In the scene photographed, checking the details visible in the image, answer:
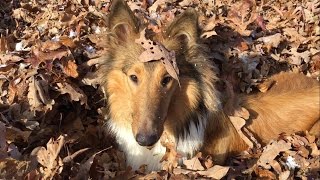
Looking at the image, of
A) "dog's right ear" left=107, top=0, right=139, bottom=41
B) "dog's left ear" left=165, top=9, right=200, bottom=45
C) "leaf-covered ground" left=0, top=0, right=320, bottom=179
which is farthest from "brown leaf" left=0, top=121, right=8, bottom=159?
"dog's left ear" left=165, top=9, right=200, bottom=45

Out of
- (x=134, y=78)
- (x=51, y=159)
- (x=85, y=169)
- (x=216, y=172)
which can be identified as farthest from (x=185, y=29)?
(x=51, y=159)

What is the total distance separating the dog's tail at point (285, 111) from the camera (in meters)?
4.65

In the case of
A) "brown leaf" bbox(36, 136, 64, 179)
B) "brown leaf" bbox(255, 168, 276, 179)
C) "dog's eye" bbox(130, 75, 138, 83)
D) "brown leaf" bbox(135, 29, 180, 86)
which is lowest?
"brown leaf" bbox(255, 168, 276, 179)

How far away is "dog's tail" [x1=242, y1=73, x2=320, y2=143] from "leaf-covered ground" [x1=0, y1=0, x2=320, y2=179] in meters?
0.15

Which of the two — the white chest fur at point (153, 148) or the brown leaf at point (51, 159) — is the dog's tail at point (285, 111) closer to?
the white chest fur at point (153, 148)

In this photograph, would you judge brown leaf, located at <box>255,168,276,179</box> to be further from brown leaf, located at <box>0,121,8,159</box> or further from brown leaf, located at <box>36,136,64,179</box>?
brown leaf, located at <box>0,121,8,159</box>

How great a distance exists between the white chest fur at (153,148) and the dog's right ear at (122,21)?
962mm

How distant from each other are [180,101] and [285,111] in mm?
1301

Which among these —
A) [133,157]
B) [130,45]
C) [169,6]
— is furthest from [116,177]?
[169,6]

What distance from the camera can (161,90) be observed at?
3.87 meters

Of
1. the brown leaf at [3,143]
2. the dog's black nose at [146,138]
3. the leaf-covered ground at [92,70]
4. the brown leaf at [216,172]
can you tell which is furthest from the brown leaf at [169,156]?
the brown leaf at [3,143]

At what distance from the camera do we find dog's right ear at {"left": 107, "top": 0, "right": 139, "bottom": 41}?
4.00 meters

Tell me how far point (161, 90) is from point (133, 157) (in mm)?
1002

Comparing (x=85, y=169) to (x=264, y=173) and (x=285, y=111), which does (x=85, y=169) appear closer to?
(x=264, y=173)
